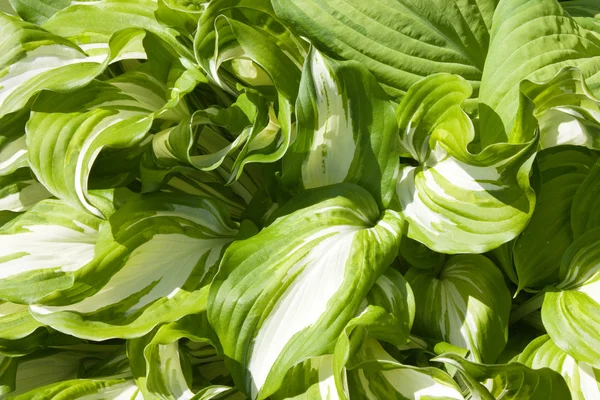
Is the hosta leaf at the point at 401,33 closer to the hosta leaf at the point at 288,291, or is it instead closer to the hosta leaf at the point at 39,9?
the hosta leaf at the point at 288,291

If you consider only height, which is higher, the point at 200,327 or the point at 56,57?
the point at 56,57

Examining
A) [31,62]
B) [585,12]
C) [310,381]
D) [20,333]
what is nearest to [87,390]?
[20,333]

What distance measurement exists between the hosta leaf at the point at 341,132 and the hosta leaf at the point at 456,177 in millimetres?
24

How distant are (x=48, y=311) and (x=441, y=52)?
0.49 metres

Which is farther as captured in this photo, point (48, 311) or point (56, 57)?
point (56, 57)

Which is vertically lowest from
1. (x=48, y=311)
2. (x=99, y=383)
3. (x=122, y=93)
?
(x=99, y=383)

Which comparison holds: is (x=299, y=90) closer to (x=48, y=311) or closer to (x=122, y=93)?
(x=122, y=93)

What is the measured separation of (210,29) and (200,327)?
297 mm

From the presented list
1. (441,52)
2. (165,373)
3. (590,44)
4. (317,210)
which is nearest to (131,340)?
(165,373)

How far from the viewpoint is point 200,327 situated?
64cm

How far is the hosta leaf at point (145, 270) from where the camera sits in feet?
2.06

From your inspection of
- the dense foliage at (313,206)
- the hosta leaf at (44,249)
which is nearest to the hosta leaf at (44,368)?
the dense foliage at (313,206)

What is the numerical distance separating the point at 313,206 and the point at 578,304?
10.9 inches

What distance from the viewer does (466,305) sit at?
0.67 m
